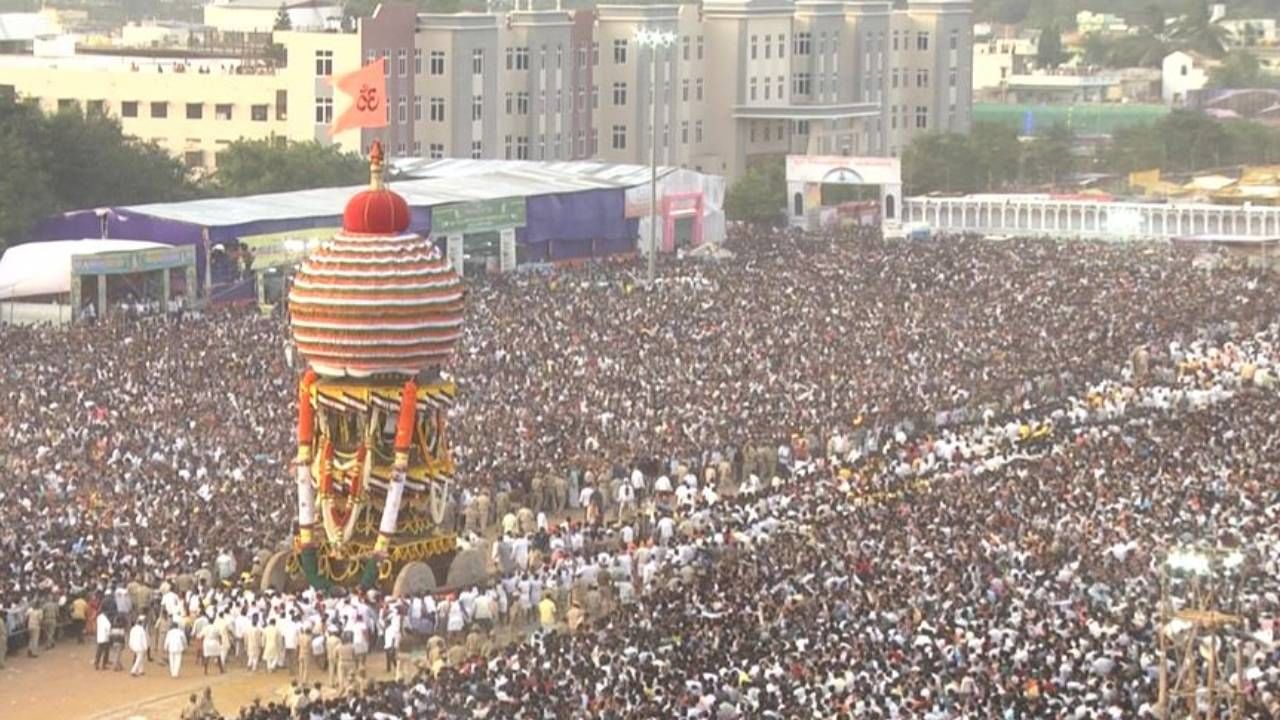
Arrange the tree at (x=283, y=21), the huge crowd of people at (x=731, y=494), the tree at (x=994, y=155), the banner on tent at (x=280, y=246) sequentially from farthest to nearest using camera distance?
the tree at (x=994, y=155) → the tree at (x=283, y=21) → the banner on tent at (x=280, y=246) → the huge crowd of people at (x=731, y=494)

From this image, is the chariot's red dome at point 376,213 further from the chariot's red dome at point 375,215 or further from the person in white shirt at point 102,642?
the person in white shirt at point 102,642

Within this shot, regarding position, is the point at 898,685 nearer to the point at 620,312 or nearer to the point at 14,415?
the point at 14,415

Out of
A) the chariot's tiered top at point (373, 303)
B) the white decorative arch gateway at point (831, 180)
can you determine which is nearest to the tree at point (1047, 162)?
the white decorative arch gateway at point (831, 180)

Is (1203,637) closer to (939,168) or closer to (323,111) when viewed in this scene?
(323,111)

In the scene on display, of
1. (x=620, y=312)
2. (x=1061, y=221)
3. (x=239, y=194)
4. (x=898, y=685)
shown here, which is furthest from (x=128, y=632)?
(x=1061, y=221)

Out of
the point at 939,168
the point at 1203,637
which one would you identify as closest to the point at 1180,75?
the point at 939,168
